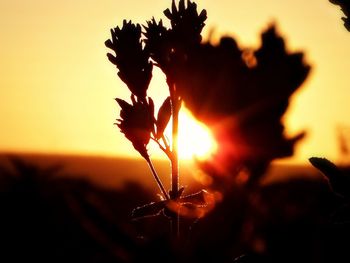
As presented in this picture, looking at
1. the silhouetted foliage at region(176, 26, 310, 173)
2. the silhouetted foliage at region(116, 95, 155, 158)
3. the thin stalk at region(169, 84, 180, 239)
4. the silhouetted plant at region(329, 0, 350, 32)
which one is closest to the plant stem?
the thin stalk at region(169, 84, 180, 239)

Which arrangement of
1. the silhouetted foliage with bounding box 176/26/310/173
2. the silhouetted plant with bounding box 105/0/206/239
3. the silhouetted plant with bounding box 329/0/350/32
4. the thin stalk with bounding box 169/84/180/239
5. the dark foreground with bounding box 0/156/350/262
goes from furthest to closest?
1. the silhouetted foliage with bounding box 176/26/310/173
2. the silhouetted plant with bounding box 105/0/206/239
3. the thin stalk with bounding box 169/84/180/239
4. the silhouetted plant with bounding box 329/0/350/32
5. the dark foreground with bounding box 0/156/350/262

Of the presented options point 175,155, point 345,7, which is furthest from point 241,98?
point 345,7

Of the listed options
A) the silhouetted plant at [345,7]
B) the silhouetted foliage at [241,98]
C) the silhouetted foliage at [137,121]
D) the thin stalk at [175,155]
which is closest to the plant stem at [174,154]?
the thin stalk at [175,155]

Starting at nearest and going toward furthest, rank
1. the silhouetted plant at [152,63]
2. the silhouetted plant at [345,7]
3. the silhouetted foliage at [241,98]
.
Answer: the silhouetted plant at [345,7] → the silhouetted plant at [152,63] → the silhouetted foliage at [241,98]

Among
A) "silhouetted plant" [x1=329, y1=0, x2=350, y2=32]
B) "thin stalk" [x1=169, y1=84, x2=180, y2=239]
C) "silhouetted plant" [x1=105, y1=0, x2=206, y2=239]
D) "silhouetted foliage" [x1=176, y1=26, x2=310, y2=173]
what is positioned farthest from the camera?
"silhouetted foliage" [x1=176, y1=26, x2=310, y2=173]

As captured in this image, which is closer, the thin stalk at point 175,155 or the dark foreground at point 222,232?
the dark foreground at point 222,232

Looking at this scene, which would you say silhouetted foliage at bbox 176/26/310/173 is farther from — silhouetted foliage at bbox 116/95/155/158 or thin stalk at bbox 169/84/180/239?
thin stalk at bbox 169/84/180/239

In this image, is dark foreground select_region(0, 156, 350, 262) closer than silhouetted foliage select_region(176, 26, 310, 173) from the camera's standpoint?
Yes

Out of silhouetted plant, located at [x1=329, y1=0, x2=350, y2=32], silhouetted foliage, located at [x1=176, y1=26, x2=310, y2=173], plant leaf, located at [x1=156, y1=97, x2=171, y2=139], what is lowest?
silhouetted plant, located at [x1=329, y1=0, x2=350, y2=32]

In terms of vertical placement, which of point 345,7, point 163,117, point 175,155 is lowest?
point 345,7

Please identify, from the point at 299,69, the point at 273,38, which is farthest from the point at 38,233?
the point at 299,69

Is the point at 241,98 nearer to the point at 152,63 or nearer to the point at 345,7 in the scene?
the point at 152,63

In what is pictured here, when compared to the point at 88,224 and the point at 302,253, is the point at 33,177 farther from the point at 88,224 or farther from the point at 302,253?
the point at 88,224

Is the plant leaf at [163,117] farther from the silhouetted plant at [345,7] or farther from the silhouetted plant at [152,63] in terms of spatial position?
the silhouetted plant at [345,7]
